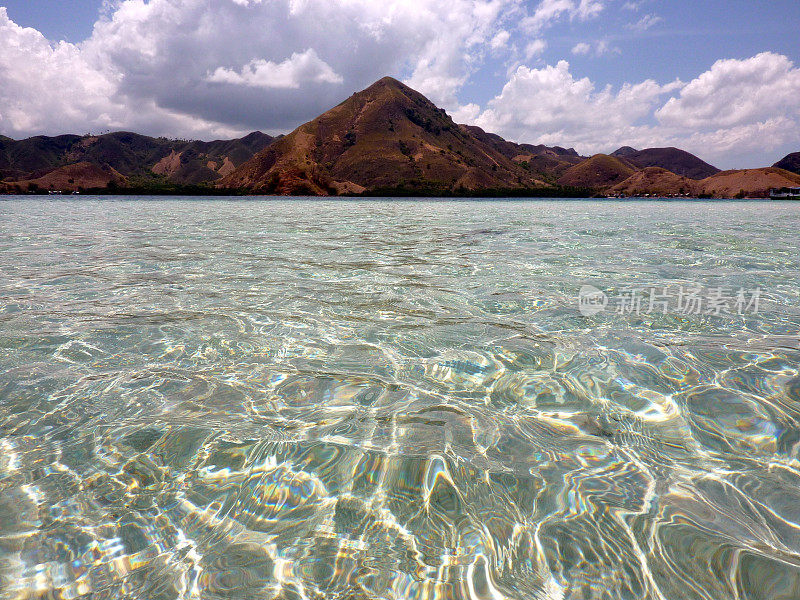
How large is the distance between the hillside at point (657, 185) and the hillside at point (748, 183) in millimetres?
4848

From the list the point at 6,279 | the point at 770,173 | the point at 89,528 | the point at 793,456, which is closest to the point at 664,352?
the point at 793,456

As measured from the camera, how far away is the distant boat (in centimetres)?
12823

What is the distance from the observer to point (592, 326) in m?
5.92

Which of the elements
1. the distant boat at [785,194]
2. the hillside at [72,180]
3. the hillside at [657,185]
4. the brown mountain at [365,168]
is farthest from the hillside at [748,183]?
the hillside at [72,180]

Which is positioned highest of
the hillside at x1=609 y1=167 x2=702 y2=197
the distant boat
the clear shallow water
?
the hillside at x1=609 y1=167 x2=702 y2=197

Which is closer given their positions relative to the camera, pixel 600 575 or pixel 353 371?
pixel 600 575

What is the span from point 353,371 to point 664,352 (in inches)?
147

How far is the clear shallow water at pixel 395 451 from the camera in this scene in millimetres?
2176

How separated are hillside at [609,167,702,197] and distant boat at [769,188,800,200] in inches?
1055

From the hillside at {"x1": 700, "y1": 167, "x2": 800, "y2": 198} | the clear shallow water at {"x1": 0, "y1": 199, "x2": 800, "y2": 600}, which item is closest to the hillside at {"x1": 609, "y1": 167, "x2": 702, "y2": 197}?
the hillside at {"x1": 700, "y1": 167, "x2": 800, "y2": 198}

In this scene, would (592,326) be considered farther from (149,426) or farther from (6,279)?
(6,279)

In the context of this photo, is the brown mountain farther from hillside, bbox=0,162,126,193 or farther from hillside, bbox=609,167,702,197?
hillside, bbox=0,162,126,193

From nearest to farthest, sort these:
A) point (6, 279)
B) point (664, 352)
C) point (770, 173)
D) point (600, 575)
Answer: point (600, 575)
point (664, 352)
point (6, 279)
point (770, 173)

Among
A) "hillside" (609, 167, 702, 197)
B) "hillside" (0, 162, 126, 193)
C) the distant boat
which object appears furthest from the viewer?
"hillside" (609, 167, 702, 197)
